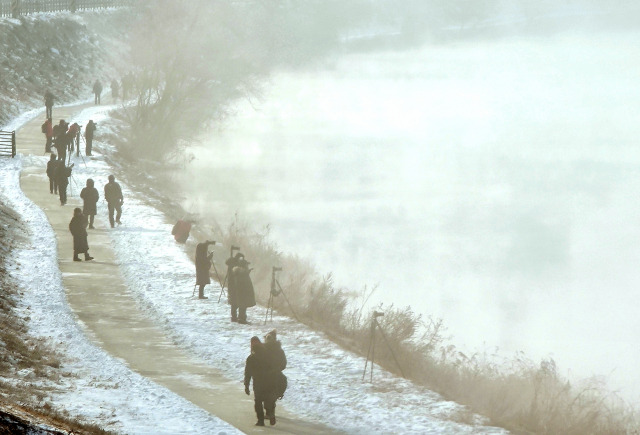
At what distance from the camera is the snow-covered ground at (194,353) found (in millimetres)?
15539

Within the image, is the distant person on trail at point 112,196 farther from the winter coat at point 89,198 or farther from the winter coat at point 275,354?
the winter coat at point 275,354

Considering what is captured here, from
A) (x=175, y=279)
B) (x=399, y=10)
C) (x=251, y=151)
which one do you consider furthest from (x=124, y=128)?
(x=399, y=10)

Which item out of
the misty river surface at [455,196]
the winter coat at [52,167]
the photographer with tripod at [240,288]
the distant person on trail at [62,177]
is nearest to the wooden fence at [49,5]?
the misty river surface at [455,196]

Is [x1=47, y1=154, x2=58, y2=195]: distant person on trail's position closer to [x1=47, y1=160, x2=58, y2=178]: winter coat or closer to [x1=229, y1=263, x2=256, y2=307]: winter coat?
[x1=47, y1=160, x2=58, y2=178]: winter coat

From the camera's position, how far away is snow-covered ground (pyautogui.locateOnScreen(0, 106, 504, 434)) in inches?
612

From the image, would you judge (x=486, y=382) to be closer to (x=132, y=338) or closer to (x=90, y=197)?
(x=132, y=338)

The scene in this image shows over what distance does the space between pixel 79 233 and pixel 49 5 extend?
5006cm

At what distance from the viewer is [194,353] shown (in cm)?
1916

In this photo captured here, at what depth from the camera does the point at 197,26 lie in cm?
6306

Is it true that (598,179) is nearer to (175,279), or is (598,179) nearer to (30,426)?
(175,279)

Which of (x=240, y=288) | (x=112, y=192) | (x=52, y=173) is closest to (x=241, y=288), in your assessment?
(x=240, y=288)

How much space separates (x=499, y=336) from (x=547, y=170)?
41.4 meters

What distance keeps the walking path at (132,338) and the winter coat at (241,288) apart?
5.59 ft

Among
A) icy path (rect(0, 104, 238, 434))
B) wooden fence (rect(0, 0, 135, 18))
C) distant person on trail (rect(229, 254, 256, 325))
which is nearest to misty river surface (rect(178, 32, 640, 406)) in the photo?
distant person on trail (rect(229, 254, 256, 325))
